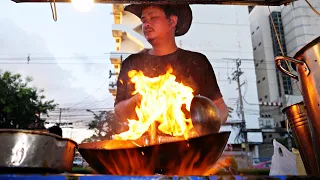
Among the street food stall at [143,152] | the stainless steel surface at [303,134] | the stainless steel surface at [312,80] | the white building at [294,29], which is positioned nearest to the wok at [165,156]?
the street food stall at [143,152]

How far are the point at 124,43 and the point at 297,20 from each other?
17.6m

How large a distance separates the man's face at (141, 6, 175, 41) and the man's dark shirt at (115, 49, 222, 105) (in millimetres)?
338

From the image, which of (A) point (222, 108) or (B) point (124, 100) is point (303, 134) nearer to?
(A) point (222, 108)

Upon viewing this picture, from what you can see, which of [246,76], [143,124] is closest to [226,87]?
[246,76]

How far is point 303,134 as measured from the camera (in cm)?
273

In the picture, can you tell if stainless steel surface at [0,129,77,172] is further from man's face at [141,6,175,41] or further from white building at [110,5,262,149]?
white building at [110,5,262,149]

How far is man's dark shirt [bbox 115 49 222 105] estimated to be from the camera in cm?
436

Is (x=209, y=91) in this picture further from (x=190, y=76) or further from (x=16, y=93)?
(x=16, y=93)

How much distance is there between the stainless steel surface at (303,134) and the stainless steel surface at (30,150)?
2.19 meters

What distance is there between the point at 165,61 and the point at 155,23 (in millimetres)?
641

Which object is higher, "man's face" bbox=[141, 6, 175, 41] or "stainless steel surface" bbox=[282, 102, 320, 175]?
"man's face" bbox=[141, 6, 175, 41]

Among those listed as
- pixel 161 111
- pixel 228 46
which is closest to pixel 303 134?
pixel 161 111

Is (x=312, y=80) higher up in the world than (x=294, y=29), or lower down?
lower down

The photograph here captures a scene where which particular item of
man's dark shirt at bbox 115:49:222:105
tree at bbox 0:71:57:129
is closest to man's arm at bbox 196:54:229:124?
man's dark shirt at bbox 115:49:222:105
